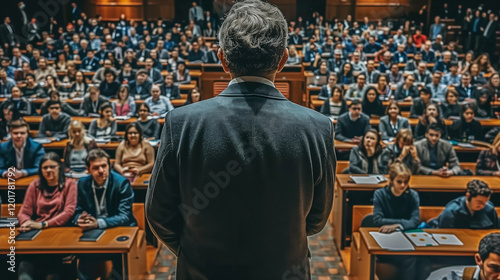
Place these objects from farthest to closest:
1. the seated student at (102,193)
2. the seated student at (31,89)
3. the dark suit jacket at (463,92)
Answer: the seated student at (31,89), the dark suit jacket at (463,92), the seated student at (102,193)

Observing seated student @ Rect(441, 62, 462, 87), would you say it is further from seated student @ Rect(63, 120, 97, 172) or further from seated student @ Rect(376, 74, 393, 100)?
seated student @ Rect(63, 120, 97, 172)

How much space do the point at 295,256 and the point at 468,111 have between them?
6.35 m

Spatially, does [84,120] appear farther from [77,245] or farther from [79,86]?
[77,245]

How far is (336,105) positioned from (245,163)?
7.06 meters

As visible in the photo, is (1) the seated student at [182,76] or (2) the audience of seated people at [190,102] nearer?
(2) the audience of seated people at [190,102]

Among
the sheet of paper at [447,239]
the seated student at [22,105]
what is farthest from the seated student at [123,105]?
the sheet of paper at [447,239]

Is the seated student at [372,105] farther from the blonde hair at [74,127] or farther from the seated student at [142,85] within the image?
the blonde hair at [74,127]

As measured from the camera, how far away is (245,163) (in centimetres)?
107

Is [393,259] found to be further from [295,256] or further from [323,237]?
[295,256]

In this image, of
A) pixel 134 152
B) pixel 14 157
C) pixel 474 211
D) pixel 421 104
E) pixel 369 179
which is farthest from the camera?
pixel 421 104

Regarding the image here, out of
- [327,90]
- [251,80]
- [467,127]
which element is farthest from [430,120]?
[251,80]

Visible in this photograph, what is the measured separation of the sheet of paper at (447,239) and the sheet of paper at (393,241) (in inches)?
9.3

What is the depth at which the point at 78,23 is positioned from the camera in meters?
17.1

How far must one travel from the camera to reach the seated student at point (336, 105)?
790cm
